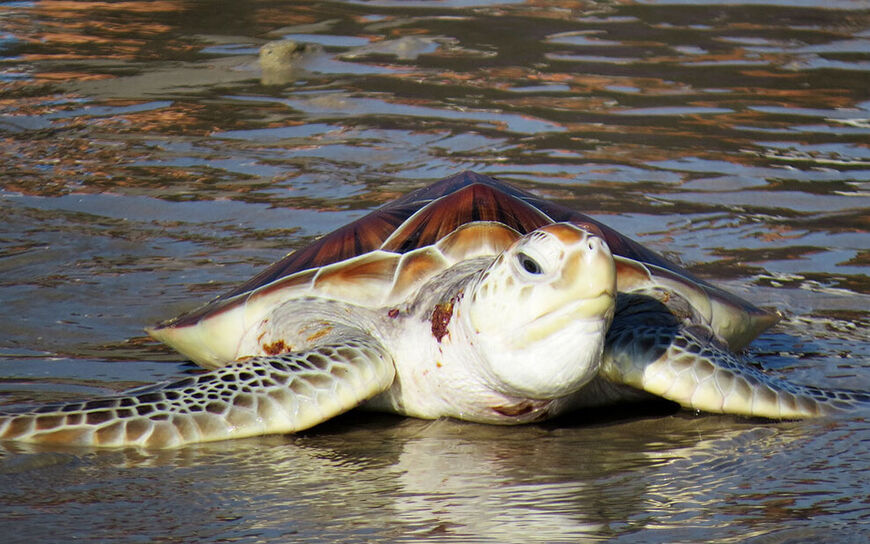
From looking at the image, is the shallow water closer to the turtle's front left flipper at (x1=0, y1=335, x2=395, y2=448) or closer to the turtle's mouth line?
the turtle's front left flipper at (x1=0, y1=335, x2=395, y2=448)

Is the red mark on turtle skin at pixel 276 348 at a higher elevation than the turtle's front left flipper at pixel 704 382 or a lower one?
higher

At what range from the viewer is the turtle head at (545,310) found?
3338 millimetres

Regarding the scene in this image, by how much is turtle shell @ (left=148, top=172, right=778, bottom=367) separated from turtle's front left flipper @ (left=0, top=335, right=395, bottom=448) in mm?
353

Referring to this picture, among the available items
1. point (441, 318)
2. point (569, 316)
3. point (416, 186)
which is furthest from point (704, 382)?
point (416, 186)

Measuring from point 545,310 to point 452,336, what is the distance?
545mm

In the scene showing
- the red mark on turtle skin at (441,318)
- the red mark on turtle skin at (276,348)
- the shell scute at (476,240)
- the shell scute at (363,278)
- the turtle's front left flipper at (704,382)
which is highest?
the shell scute at (476,240)

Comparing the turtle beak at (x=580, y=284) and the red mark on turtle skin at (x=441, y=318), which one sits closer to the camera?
the turtle beak at (x=580, y=284)

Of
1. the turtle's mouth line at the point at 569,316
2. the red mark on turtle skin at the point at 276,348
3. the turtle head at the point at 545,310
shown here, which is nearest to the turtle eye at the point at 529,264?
the turtle head at the point at 545,310

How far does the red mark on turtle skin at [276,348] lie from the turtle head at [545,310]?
962 mm

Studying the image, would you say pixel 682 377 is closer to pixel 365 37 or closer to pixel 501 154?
pixel 501 154

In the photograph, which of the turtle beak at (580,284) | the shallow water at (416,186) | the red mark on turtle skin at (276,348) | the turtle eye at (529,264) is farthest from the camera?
the red mark on turtle skin at (276,348)

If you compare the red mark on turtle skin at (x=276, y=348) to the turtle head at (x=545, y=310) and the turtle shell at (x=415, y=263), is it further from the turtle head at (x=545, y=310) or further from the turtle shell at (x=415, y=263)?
the turtle head at (x=545, y=310)

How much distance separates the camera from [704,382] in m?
3.95

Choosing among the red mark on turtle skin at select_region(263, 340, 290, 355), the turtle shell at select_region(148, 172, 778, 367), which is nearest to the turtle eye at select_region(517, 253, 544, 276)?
the turtle shell at select_region(148, 172, 778, 367)
